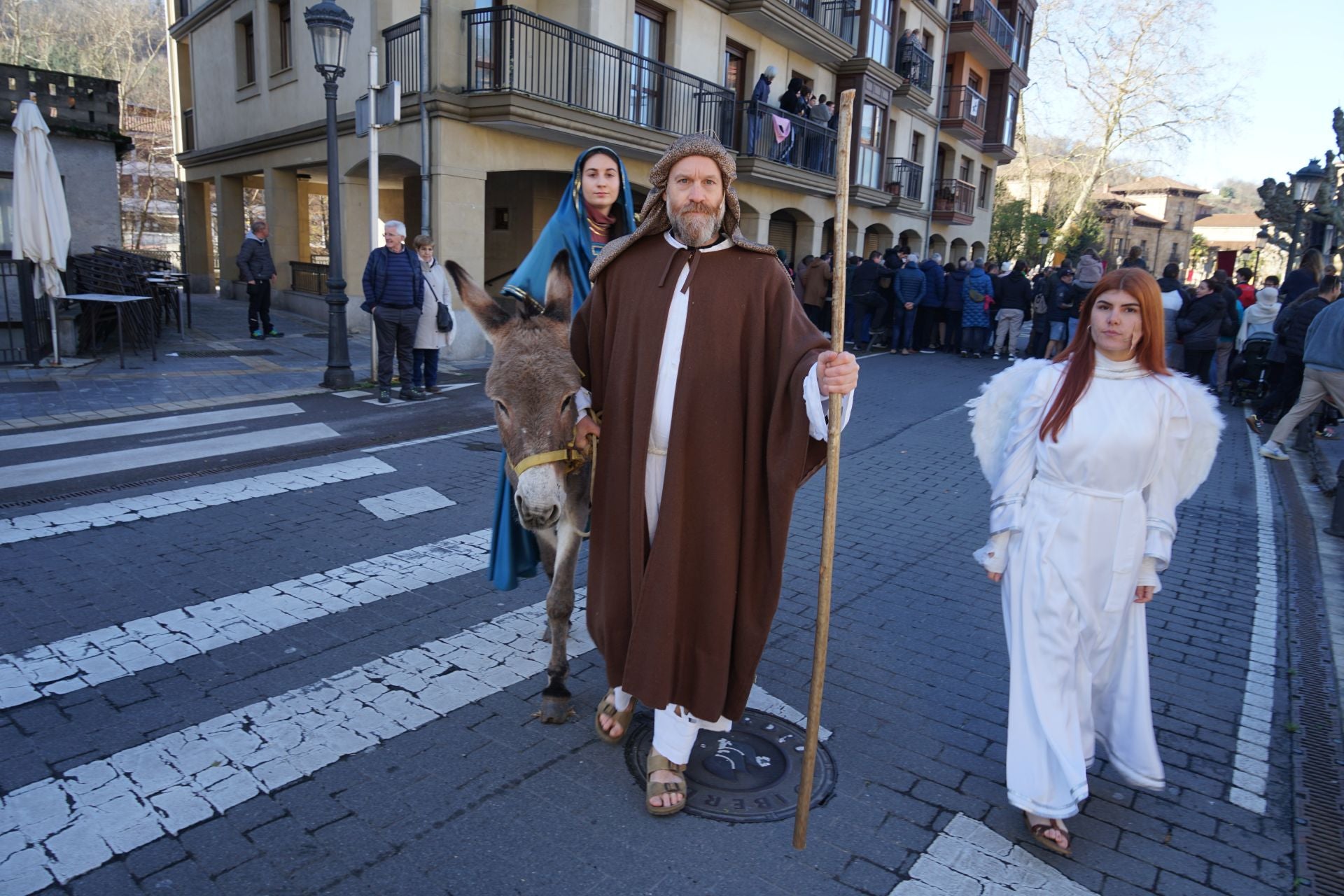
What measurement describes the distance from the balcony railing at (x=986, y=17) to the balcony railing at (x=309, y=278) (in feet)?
85.9

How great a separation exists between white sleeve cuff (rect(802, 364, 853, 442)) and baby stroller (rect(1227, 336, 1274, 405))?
12787mm

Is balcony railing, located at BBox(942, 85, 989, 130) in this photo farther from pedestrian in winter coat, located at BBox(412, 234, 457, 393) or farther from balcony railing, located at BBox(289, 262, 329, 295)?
pedestrian in winter coat, located at BBox(412, 234, 457, 393)

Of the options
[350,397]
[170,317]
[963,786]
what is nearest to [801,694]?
[963,786]

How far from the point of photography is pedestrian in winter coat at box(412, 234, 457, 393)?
11.0m

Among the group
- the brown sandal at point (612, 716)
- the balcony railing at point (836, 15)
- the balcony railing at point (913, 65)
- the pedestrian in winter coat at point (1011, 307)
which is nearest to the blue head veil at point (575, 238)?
the brown sandal at point (612, 716)

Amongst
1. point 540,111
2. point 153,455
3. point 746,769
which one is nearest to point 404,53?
point 540,111

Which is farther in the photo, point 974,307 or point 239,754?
point 974,307

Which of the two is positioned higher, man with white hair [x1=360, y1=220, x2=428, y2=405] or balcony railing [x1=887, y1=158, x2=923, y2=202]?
balcony railing [x1=887, y1=158, x2=923, y2=202]

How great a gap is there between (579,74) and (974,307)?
32.0 ft

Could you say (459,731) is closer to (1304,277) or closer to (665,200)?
(665,200)

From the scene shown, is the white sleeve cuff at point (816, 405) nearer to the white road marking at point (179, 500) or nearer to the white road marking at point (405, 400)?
the white road marking at point (179, 500)

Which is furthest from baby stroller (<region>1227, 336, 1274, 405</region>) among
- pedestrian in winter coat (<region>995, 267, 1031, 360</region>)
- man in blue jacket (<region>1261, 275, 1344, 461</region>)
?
pedestrian in winter coat (<region>995, 267, 1031, 360</region>)

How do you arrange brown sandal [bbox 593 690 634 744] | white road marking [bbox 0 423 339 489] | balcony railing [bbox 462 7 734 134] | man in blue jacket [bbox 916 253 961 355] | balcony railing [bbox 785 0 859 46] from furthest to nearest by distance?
balcony railing [bbox 785 0 859 46] < man in blue jacket [bbox 916 253 961 355] < balcony railing [bbox 462 7 734 134] < white road marking [bbox 0 423 339 489] < brown sandal [bbox 593 690 634 744]

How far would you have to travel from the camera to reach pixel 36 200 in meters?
11.1
